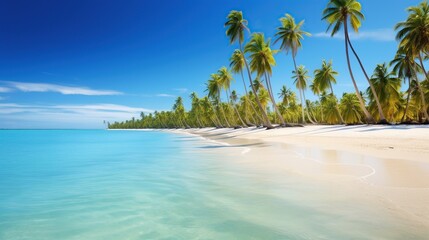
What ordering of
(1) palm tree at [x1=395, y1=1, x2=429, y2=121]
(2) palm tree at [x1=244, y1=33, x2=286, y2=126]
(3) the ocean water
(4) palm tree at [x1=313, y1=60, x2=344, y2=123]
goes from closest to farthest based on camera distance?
(3) the ocean water → (1) palm tree at [x1=395, y1=1, x2=429, y2=121] → (2) palm tree at [x1=244, y1=33, x2=286, y2=126] → (4) palm tree at [x1=313, y1=60, x2=344, y2=123]

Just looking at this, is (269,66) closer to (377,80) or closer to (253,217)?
(377,80)

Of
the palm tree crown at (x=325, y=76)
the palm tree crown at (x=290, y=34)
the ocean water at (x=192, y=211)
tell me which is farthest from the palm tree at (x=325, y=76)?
the ocean water at (x=192, y=211)

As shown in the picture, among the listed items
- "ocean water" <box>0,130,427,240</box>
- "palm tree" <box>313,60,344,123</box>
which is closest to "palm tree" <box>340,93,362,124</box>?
"palm tree" <box>313,60,344,123</box>

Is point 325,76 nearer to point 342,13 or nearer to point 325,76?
point 325,76

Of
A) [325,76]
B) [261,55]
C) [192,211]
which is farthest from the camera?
[325,76]

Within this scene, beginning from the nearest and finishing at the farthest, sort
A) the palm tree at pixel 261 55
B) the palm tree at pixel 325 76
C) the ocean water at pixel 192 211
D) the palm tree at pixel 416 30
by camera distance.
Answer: the ocean water at pixel 192 211
the palm tree at pixel 416 30
the palm tree at pixel 261 55
the palm tree at pixel 325 76

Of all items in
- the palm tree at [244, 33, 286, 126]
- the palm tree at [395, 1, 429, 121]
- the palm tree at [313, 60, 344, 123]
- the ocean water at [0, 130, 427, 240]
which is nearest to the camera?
the ocean water at [0, 130, 427, 240]

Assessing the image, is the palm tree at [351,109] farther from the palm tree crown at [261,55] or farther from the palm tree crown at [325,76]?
the palm tree crown at [261,55]

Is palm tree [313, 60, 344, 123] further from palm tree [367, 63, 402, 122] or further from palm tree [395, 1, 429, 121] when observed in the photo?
palm tree [395, 1, 429, 121]

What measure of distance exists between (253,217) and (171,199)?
2404mm

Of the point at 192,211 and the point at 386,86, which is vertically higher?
the point at 386,86

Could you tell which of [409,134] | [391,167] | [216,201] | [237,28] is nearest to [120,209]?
[216,201]

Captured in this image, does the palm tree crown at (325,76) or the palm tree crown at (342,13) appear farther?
the palm tree crown at (325,76)

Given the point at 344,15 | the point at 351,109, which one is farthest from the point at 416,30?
the point at 351,109
